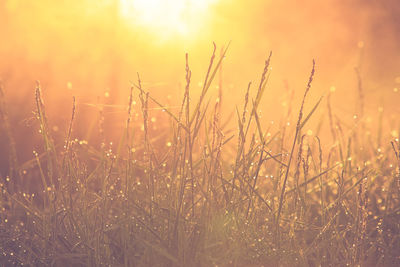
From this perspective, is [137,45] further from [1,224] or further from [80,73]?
[1,224]

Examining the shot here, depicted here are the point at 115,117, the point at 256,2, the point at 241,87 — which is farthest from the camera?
the point at 256,2

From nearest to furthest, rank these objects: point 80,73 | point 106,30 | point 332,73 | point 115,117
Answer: point 115,117
point 80,73
point 106,30
point 332,73

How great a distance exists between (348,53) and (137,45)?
6.23ft

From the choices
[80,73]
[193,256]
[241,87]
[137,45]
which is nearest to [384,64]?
[241,87]

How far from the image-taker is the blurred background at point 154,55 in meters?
2.57

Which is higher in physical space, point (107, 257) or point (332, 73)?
point (332, 73)

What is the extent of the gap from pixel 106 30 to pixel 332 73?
5.64ft

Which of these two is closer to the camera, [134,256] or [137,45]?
[134,256]

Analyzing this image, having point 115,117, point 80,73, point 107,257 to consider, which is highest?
point 80,73

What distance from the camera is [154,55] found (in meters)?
3.16

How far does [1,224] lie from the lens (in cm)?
133

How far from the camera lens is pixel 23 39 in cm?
282

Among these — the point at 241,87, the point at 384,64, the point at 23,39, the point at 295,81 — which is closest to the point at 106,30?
the point at 23,39

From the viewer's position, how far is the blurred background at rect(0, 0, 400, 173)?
8.43 feet
